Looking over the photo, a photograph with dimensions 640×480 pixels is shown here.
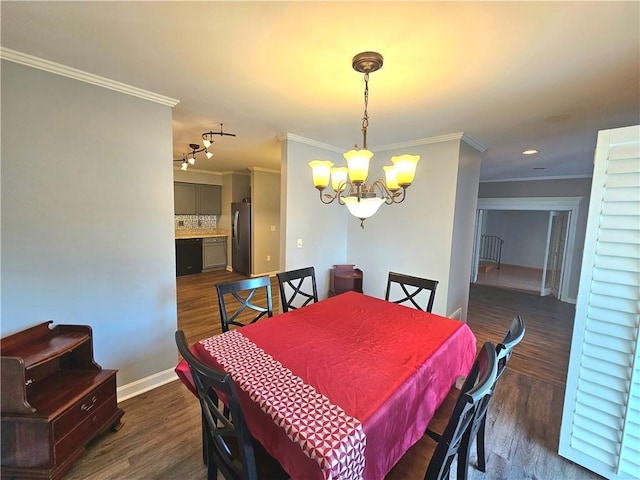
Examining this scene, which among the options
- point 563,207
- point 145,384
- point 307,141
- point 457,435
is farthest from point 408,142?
point 563,207

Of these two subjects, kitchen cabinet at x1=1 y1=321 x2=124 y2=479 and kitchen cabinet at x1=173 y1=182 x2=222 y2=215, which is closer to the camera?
kitchen cabinet at x1=1 y1=321 x2=124 y2=479

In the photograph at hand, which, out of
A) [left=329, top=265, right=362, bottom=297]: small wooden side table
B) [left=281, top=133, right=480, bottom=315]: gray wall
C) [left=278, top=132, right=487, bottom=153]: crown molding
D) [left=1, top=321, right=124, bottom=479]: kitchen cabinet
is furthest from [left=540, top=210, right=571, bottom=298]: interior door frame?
[left=1, top=321, right=124, bottom=479]: kitchen cabinet

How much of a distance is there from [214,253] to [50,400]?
5334mm

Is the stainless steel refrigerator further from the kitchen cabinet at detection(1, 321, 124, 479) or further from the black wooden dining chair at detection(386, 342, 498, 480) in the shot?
the black wooden dining chair at detection(386, 342, 498, 480)

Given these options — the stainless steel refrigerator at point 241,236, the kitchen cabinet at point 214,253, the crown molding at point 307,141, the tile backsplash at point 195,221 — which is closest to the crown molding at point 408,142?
the crown molding at point 307,141

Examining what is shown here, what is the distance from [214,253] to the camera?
6766 mm

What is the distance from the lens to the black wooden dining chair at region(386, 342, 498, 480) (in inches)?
35.7

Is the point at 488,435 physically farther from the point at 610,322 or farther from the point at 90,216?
the point at 90,216

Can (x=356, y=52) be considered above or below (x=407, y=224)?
above

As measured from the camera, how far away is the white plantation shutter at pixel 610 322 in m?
1.49

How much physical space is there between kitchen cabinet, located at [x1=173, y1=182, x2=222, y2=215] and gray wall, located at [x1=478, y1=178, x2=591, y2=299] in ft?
22.1

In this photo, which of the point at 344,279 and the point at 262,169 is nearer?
the point at 344,279

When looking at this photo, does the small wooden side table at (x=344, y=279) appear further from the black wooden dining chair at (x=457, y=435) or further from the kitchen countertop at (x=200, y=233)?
the kitchen countertop at (x=200, y=233)

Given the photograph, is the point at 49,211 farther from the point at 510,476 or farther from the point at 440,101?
the point at 510,476
